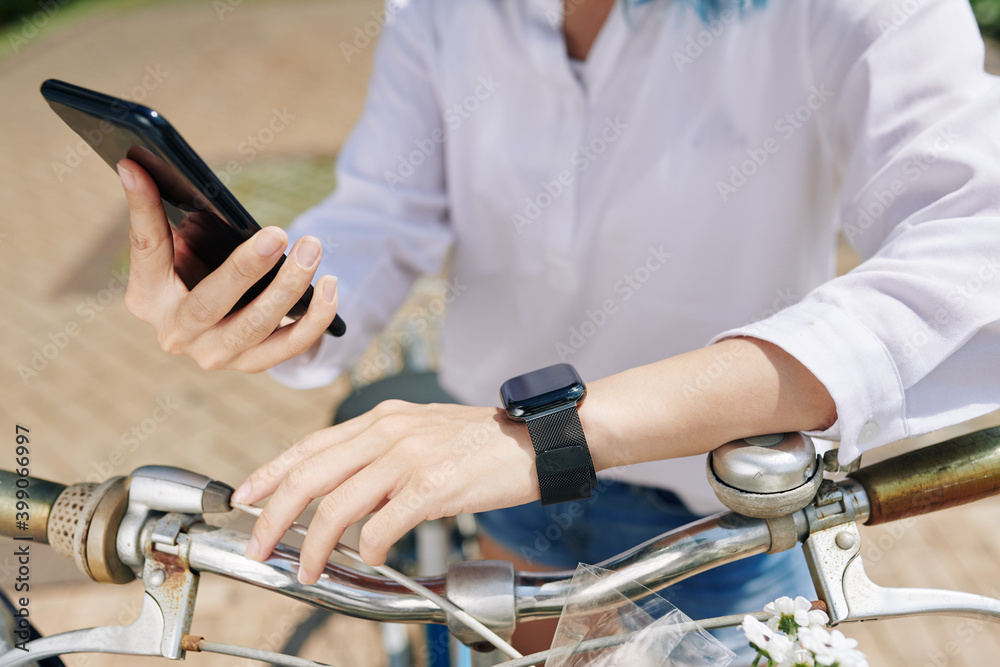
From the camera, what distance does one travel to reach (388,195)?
1393 mm

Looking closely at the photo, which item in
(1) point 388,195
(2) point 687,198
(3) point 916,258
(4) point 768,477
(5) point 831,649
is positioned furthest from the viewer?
(1) point 388,195

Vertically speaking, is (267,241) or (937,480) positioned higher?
(267,241)

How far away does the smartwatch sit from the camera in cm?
77

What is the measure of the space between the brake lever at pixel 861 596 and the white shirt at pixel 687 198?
11cm

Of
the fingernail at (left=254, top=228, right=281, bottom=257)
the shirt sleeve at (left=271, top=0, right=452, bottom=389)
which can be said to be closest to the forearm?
the fingernail at (left=254, top=228, right=281, bottom=257)

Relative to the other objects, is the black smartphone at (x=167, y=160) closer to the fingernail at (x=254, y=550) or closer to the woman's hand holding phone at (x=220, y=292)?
the woman's hand holding phone at (x=220, y=292)

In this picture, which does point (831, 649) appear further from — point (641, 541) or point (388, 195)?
point (388, 195)

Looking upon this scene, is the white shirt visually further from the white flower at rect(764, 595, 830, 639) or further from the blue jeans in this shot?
the white flower at rect(764, 595, 830, 639)

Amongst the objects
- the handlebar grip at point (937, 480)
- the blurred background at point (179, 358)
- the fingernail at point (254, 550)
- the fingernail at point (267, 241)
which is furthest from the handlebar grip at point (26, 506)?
the blurred background at point (179, 358)

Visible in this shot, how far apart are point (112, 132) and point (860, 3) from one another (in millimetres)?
905

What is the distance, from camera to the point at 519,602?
74cm

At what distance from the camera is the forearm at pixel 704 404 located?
79 centimetres

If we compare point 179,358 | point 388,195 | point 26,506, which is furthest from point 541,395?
point 179,358

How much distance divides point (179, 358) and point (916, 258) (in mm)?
3781
